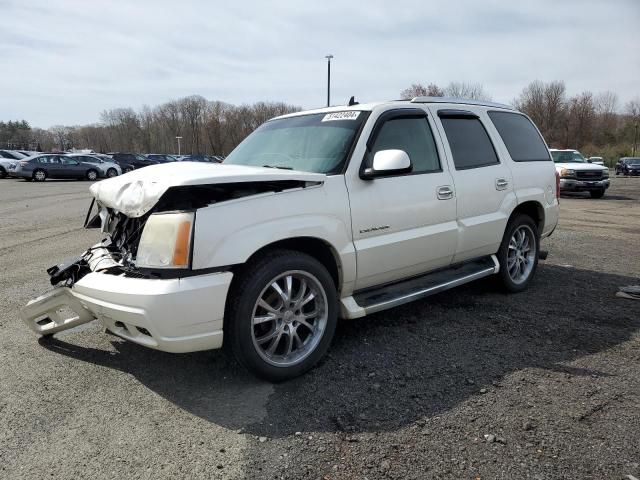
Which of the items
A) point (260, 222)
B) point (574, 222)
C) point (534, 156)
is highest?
point (534, 156)

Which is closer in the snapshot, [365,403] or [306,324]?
[365,403]

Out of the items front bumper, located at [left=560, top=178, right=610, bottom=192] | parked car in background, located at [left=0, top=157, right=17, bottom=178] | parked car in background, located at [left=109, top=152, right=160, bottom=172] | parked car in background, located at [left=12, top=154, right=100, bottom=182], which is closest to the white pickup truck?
front bumper, located at [left=560, top=178, right=610, bottom=192]

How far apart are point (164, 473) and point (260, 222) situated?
1.49 metres

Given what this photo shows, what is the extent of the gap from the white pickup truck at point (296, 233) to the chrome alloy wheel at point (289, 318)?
0.01 metres

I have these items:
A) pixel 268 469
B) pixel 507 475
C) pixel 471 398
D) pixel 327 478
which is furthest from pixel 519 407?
pixel 268 469

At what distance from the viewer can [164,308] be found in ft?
9.16

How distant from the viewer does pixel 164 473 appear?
2398 millimetres

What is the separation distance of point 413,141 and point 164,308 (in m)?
2.52

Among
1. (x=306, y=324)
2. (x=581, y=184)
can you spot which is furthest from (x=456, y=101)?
(x=581, y=184)

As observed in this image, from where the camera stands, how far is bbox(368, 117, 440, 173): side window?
3.97 meters

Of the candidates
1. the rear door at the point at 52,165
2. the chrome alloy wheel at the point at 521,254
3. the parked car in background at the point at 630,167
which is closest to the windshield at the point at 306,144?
the chrome alloy wheel at the point at 521,254

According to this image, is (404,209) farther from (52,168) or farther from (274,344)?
(52,168)

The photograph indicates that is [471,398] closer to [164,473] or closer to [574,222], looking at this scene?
[164,473]

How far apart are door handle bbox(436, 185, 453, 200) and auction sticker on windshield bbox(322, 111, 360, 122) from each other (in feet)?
3.11
